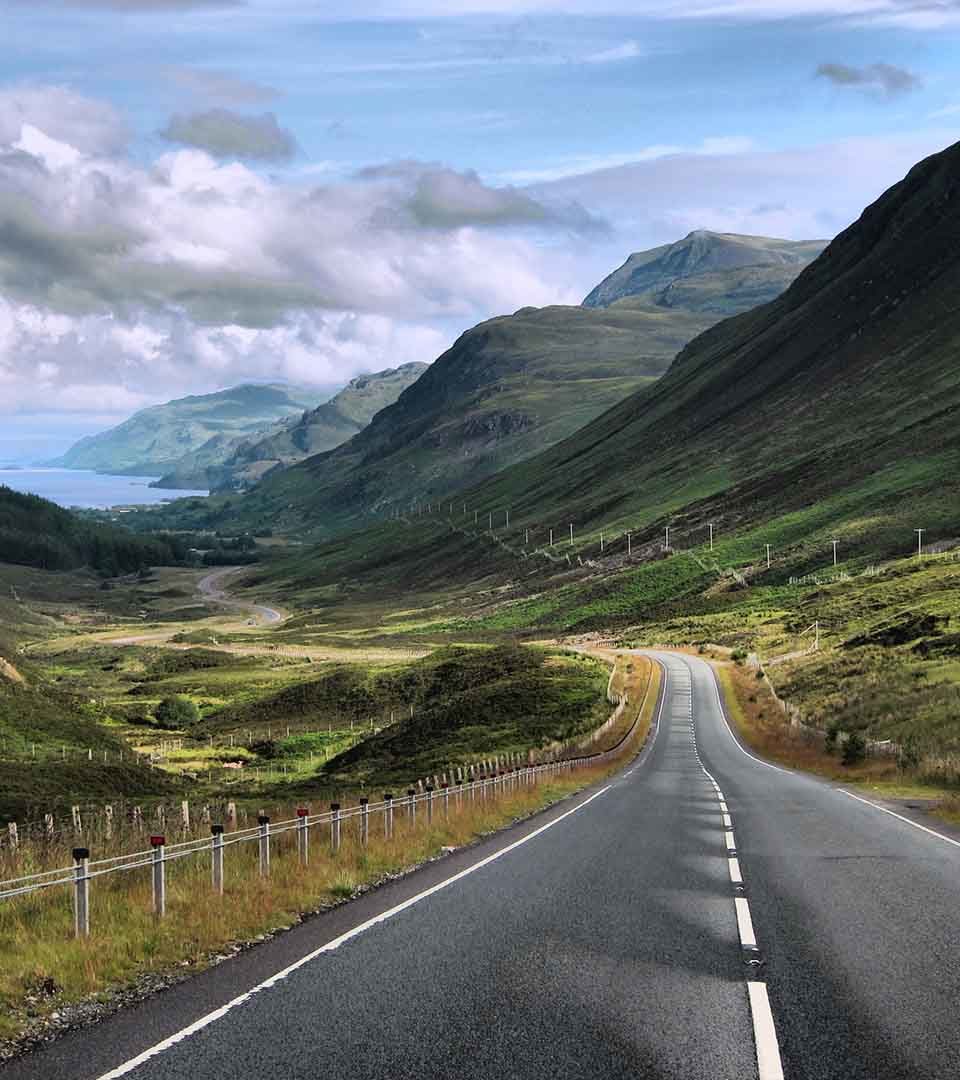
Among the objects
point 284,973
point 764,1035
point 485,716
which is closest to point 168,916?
point 284,973

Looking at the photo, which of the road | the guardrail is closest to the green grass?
the guardrail

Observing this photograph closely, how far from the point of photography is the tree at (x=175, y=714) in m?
104

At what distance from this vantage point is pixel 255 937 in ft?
47.0

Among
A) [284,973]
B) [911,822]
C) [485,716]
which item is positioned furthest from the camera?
[485,716]

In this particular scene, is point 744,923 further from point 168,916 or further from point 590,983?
point 168,916

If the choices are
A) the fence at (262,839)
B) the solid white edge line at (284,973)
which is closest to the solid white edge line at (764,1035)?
the solid white edge line at (284,973)

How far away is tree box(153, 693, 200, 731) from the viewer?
340 feet

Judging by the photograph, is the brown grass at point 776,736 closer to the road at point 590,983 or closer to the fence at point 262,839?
the fence at point 262,839

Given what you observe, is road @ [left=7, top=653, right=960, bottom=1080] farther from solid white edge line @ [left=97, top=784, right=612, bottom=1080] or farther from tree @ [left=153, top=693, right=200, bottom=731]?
tree @ [left=153, top=693, right=200, bottom=731]

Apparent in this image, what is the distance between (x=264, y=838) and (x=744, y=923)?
24.5 ft

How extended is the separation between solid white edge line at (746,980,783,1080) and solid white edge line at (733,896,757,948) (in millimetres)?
1976

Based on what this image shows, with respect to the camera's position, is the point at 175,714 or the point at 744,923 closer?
the point at 744,923

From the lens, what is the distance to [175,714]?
10456 cm

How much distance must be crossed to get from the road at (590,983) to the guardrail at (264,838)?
A: 1.80 meters
